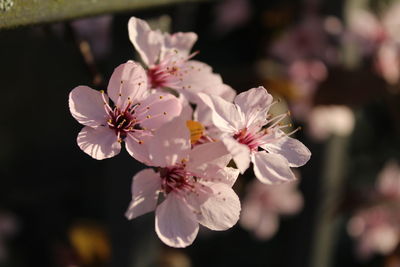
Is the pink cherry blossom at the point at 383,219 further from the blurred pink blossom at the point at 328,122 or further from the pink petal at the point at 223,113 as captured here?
the pink petal at the point at 223,113

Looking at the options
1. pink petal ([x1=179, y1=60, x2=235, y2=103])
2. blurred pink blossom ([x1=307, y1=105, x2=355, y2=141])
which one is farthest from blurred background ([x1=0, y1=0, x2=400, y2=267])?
pink petal ([x1=179, y1=60, x2=235, y2=103])

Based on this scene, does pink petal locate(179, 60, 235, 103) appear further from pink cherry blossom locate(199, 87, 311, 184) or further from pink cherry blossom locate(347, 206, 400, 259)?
pink cherry blossom locate(347, 206, 400, 259)

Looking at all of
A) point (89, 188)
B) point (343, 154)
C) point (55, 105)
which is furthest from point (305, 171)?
point (55, 105)

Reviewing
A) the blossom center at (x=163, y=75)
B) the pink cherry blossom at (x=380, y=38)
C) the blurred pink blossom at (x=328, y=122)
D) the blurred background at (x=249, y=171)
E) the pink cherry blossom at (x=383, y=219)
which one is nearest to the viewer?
the blossom center at (x=163, y=75)

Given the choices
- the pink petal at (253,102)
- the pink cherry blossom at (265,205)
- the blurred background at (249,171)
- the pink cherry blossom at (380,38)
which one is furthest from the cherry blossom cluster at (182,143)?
the pink cherry blossom at (265,205)

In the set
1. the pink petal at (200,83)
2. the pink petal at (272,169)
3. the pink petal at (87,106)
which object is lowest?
the pink petal at (272,169)

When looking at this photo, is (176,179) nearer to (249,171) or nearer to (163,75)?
(163,75)
